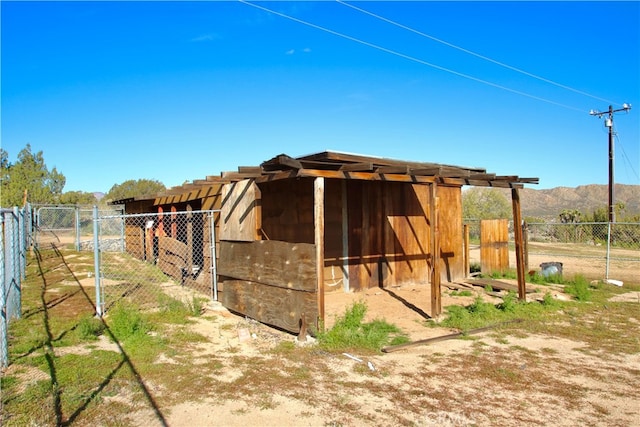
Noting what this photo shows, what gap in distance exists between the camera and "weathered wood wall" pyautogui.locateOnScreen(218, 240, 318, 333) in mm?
6195

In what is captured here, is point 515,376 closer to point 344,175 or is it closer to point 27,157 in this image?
point 344,175

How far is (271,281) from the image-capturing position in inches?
270

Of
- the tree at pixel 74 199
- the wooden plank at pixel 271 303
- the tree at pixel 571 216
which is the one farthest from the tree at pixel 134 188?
the wooden plank at pixel 271 303

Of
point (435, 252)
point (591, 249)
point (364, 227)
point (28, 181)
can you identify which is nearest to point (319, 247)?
point (435, 252)

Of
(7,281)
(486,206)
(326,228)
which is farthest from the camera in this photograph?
(486,206)

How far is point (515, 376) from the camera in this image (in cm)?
497

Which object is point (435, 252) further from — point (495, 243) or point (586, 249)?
point (586, 249)

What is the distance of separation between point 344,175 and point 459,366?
3.21m

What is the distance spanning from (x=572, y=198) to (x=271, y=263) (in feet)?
254

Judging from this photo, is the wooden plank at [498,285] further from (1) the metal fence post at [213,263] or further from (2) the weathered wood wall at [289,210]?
(1) the metal fence post at [213,263]

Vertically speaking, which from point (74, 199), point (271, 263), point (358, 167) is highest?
point (74, 199)

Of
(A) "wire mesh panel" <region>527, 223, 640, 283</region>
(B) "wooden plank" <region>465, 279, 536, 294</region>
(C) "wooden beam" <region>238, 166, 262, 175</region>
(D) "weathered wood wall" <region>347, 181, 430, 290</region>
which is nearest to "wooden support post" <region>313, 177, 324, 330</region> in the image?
(C) "wooden beam" <region>238, 166, 262, 175</region>

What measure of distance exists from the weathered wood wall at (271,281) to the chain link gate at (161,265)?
4.19 ft

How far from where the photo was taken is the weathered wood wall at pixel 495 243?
13.0m
